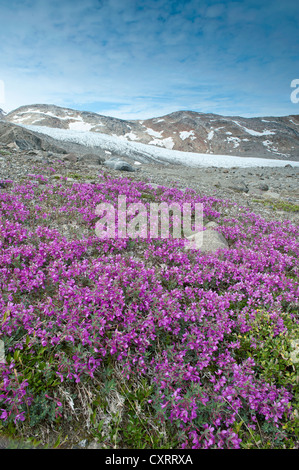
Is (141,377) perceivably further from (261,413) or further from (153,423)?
(261,413)

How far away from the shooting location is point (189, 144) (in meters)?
136

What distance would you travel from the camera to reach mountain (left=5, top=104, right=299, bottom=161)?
399ft

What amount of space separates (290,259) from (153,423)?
5.93 m

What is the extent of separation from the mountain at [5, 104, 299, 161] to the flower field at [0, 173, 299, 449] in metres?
121

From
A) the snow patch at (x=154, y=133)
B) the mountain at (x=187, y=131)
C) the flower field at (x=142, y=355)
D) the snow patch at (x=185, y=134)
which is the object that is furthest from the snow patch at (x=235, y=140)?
the flower field at (x=142, y=355)

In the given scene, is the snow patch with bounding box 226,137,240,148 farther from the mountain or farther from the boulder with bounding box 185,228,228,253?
the boulder with bounding box 185,228,228,253

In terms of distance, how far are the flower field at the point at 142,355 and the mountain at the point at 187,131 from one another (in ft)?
398

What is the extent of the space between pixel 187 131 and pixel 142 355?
15726cm

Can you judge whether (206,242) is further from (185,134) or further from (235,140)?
(235,140)

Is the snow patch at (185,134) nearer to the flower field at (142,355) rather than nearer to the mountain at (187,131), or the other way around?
the mountain at (187,131)

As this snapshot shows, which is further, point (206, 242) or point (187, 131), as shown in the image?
point (187, 131)

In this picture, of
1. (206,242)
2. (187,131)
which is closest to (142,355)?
(206,242)

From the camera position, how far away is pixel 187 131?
482 feet
